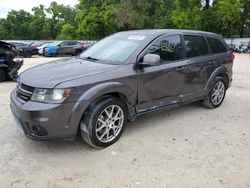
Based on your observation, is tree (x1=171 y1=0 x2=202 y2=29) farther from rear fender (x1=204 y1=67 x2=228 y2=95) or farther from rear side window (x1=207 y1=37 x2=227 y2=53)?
rear fender (x1=204 y1=67 x2=228 y2=95)

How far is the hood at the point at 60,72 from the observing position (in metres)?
3.85

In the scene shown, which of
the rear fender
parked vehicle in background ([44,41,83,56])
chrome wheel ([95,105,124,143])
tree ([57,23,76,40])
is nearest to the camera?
chrome wheel ([95,105,124,143])

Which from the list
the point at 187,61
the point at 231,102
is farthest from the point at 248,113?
the point at 187,61

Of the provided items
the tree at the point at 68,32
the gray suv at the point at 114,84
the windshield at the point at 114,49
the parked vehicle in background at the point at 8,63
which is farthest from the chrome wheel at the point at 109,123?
the tree at the point at 68,32

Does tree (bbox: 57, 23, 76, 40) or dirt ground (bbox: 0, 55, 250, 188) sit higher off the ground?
tree (bbox: 57, 23, 76, 40)

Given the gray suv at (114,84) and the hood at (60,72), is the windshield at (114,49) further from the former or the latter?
the hood at (60,72)

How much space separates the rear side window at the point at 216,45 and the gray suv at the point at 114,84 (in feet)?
0.08

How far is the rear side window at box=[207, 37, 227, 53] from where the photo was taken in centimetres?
602

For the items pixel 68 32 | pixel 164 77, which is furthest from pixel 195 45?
pixel 68 32

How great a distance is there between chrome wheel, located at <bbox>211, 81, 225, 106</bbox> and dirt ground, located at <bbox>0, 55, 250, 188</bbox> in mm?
809

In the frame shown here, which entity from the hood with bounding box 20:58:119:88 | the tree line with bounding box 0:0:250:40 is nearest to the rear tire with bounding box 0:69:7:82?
the hood with bounding box 20:58:119:88

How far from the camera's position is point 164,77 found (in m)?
4.88

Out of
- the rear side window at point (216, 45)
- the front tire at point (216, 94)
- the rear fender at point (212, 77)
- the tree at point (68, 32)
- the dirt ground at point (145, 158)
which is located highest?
the tree at point (68, 32)

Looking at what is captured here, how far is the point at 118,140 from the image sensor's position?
14.7 ft
